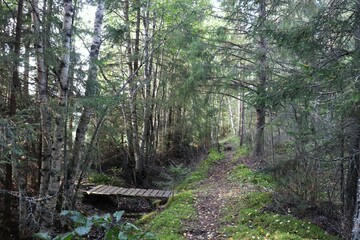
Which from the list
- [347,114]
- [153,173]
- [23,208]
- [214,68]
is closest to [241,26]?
[214,68]

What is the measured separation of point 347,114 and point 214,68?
6.58 m

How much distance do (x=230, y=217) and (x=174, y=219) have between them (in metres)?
1.17

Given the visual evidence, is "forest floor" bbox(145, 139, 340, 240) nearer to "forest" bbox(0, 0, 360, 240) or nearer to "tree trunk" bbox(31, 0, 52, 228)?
"forest" bbox(0, 0, 360, 240)

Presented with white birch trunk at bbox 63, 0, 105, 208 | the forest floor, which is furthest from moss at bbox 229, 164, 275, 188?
white birch trunk at bbox 63, 0, 105, 208

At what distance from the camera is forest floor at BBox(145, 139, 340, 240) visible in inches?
186

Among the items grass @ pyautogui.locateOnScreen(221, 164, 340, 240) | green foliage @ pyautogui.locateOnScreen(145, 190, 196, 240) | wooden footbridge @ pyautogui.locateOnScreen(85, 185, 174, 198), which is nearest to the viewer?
grass @ pyautogui.locateOnScreen(221, 164, 340, 240)

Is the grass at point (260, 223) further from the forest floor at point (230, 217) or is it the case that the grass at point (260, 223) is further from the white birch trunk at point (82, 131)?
the white birch trunk at point (82, 131)

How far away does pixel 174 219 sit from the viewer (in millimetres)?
5797

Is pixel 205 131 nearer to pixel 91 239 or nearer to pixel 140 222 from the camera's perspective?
pixel 140 222

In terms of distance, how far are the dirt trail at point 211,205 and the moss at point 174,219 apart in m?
0.16

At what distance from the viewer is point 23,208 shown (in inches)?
198

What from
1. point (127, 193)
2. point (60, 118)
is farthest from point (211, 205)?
point (60, 118)

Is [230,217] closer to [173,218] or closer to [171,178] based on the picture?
[173,218]

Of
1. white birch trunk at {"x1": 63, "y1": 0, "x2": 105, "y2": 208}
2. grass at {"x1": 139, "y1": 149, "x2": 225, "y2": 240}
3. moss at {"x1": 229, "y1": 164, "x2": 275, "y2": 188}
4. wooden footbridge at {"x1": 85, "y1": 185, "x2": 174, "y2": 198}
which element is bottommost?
grass at {"x1": 139, "y1": 149, "x2": 225, "y2": 240}
